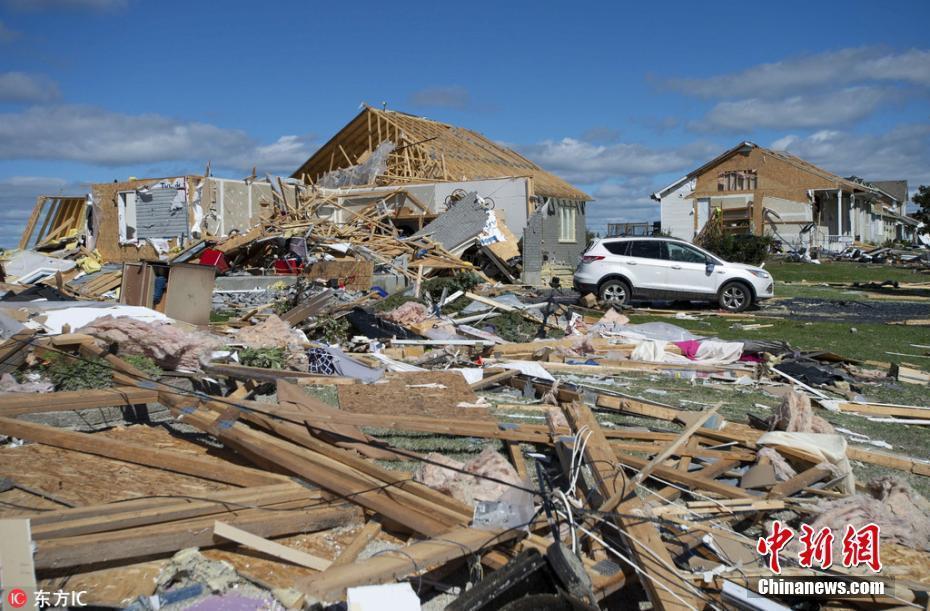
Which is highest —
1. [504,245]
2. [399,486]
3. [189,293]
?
[504,245]

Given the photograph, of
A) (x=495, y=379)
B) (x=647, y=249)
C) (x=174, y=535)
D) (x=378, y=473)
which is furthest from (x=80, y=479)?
(x=647, y=249)

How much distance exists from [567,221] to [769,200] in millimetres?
18617

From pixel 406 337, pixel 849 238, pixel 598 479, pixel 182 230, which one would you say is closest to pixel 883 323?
pixel 406 337

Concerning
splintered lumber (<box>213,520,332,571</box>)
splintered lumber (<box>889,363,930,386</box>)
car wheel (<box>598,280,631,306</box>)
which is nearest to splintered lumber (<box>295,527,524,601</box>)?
splintered lumber (<box>213,520,332,571</box>)

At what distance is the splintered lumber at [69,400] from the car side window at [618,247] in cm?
1262

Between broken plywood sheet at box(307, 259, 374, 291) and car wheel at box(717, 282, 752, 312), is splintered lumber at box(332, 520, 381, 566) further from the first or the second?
car wheel at box(717, 282, 752, 312)

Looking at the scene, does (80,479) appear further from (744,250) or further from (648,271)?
(744,250)

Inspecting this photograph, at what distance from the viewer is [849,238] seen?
42125 millimetres

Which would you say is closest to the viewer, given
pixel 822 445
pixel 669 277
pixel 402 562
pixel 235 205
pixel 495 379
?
pixel 402 562

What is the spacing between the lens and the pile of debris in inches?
140

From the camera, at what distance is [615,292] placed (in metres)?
16.8

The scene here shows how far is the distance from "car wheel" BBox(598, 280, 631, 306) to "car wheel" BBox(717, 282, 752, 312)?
213 cm

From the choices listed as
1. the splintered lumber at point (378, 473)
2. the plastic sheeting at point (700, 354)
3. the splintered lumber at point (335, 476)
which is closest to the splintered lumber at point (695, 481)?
the splintered lumber at point (378, 473)

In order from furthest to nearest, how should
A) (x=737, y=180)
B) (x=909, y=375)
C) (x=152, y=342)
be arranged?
1. (x=737, y=180)
2. (x=909, y=375)
3. (x=152, y=342)
